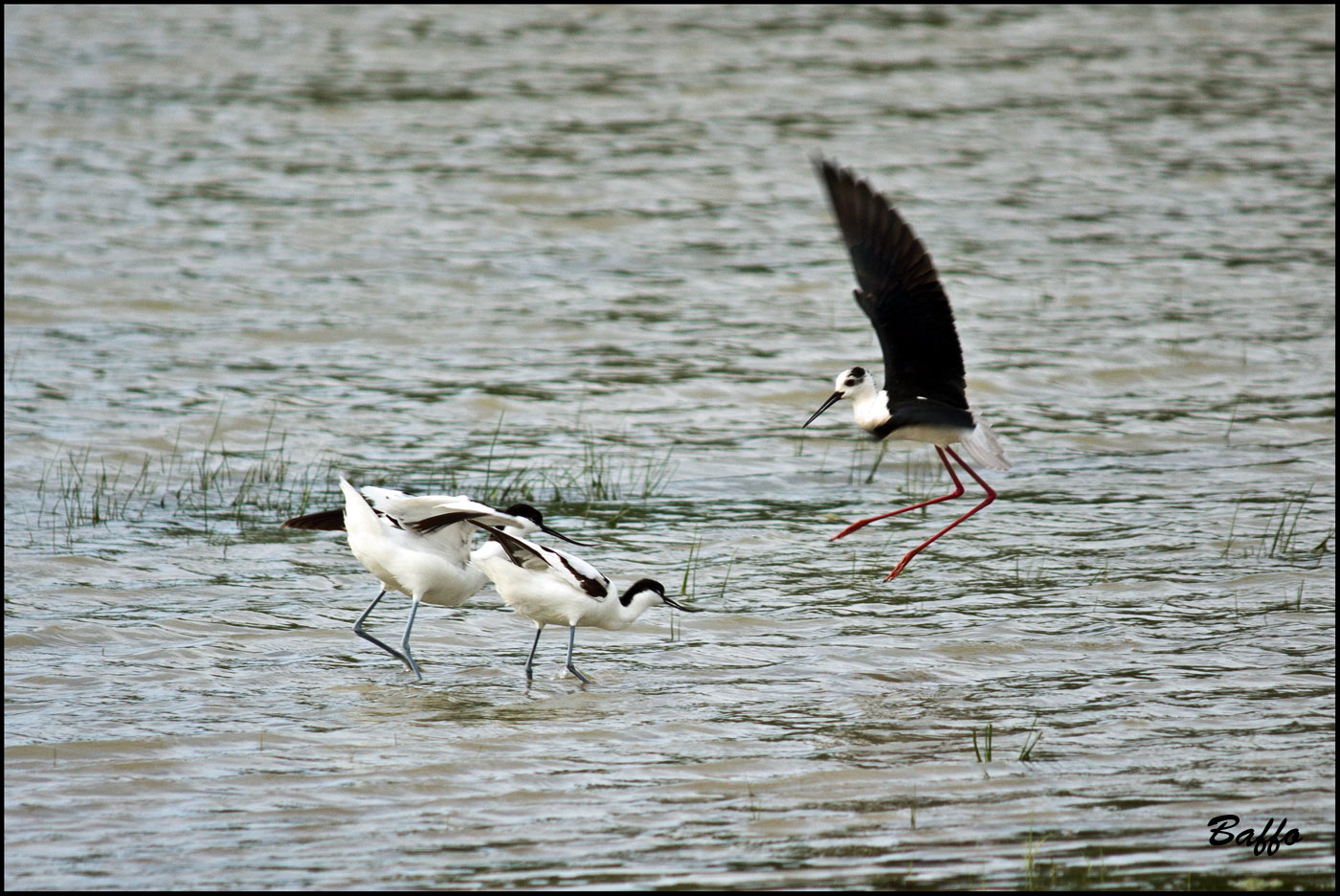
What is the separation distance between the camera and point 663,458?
1131 centimetres

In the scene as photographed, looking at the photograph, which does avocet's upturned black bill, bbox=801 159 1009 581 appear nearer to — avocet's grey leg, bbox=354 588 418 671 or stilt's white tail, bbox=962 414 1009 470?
stilt's white tail, bbox=962 414 1009 470

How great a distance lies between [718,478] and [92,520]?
390 cm

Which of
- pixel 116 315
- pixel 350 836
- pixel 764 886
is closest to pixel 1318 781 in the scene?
pixel 764 886

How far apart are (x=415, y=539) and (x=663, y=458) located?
4.00 m

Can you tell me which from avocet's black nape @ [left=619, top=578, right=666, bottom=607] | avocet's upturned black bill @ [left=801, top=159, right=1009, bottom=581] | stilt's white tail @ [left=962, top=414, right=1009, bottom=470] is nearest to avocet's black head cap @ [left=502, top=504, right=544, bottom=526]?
avocet's black nape @ [left=619, top=578, right=666, bottom=607]

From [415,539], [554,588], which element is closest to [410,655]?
[415,539]

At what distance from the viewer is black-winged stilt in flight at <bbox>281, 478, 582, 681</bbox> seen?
24.0ft

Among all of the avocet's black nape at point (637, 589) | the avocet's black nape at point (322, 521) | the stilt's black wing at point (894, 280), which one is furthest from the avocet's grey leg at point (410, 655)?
the stilt's black wing at point (894, 280)

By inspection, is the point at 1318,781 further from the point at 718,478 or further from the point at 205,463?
the point at 205,463

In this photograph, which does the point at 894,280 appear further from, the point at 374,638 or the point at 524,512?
the point at 374,638

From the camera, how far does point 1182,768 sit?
Result: 6070 millimetres

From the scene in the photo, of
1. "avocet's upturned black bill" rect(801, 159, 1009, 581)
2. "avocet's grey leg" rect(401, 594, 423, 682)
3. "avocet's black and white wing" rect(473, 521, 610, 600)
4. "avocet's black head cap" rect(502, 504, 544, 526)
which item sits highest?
"avocet's upturned black bill" rect(801, 159, 1009, 581)

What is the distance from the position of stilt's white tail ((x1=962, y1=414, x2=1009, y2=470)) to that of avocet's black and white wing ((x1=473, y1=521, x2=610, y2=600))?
244cm

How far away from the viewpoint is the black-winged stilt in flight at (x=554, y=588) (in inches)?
285
